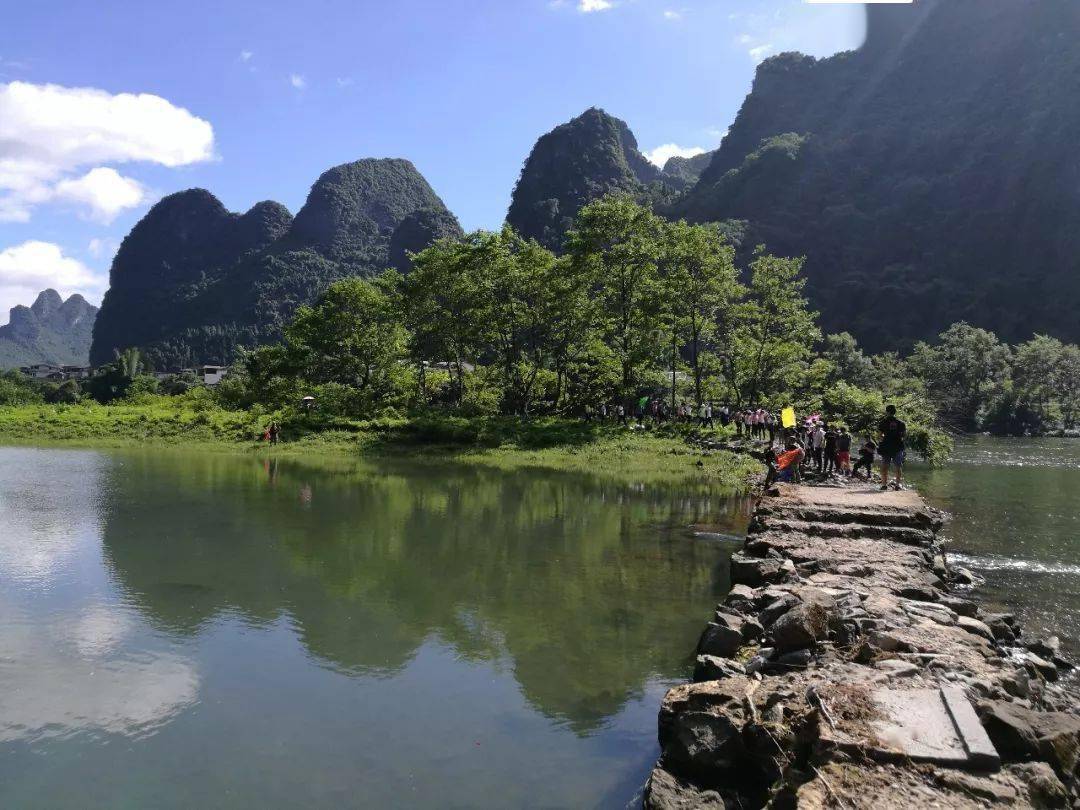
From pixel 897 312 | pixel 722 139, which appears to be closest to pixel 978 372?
pixel 897 312

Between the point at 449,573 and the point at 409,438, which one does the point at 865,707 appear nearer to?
the point at 449,573

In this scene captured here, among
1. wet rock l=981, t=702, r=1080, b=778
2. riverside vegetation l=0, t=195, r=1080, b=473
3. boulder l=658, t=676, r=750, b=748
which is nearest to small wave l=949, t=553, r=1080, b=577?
A: wet rock l=981, t=702, r=1080, b=778

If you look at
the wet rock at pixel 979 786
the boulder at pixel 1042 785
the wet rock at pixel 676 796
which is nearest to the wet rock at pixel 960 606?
the boulder at pixel 1042 785

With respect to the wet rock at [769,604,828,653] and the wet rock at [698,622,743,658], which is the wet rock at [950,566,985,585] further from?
the wet rock at [698,622,743,658]

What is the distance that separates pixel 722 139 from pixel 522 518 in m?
160

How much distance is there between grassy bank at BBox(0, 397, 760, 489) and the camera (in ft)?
100

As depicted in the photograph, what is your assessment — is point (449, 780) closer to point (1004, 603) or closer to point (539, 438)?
point (1004, 603)

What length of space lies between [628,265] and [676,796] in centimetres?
3759

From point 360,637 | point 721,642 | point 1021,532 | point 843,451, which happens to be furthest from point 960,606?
point 843,451

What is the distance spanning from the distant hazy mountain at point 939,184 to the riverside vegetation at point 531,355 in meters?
71.6

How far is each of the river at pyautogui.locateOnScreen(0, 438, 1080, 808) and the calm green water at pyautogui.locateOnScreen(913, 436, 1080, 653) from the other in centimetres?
10

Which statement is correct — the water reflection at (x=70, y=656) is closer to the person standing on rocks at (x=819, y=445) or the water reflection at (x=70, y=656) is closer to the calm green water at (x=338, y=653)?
the calm green water at (x=338, y=653)

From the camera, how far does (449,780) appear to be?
6191 mm

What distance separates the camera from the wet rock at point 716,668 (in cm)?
723
